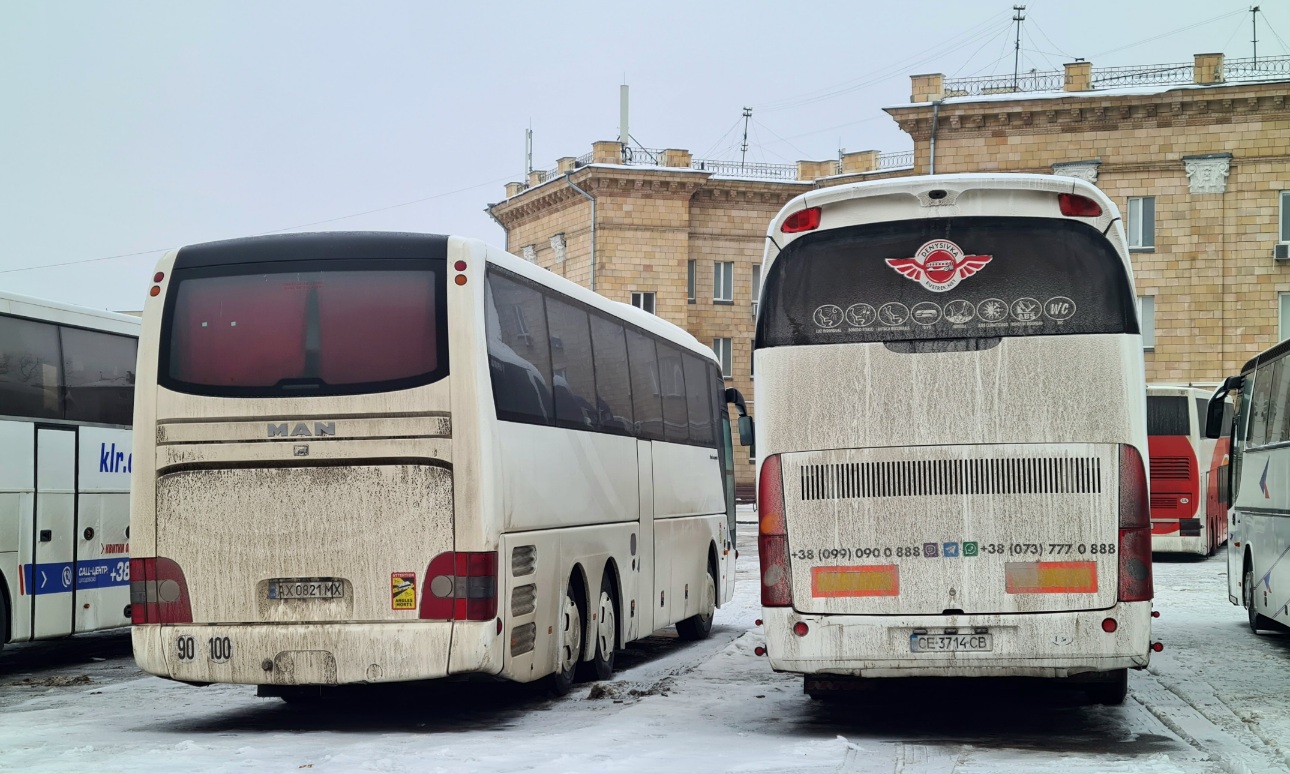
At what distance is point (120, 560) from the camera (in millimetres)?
15297

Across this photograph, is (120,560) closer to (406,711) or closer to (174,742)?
(406,711)

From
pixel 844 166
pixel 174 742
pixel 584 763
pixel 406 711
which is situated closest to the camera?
pixel 584 763

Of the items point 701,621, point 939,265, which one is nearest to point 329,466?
point 939,265

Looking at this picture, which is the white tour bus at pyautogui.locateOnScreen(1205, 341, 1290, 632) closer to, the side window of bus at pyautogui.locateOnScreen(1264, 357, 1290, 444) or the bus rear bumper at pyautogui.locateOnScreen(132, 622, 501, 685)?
the side window of bus at pyautogui.locateOnScreen(1264, 357, 1290, 444)

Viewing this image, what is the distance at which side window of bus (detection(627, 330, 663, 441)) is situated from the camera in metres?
14.3

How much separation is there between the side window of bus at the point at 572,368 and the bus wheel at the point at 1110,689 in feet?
13.6

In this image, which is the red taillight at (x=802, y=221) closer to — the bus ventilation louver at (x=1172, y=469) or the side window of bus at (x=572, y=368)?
the side window of bus at (x=572, y=368)

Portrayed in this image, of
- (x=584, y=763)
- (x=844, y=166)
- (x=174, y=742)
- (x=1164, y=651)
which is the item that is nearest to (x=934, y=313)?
(x=584, y=763)

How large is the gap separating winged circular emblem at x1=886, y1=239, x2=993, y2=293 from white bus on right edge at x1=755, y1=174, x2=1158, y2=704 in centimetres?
1

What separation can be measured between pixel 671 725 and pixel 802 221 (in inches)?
128

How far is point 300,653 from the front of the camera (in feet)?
32.7

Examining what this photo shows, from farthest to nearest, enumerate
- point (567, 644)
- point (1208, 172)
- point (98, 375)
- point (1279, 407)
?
1. point (1208, 172)
2. point (1279, 407)
3. point (98, 375)
4. point (567, 644)

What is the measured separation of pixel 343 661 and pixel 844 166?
5664 cm

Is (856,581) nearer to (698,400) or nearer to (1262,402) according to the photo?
(698,400)
